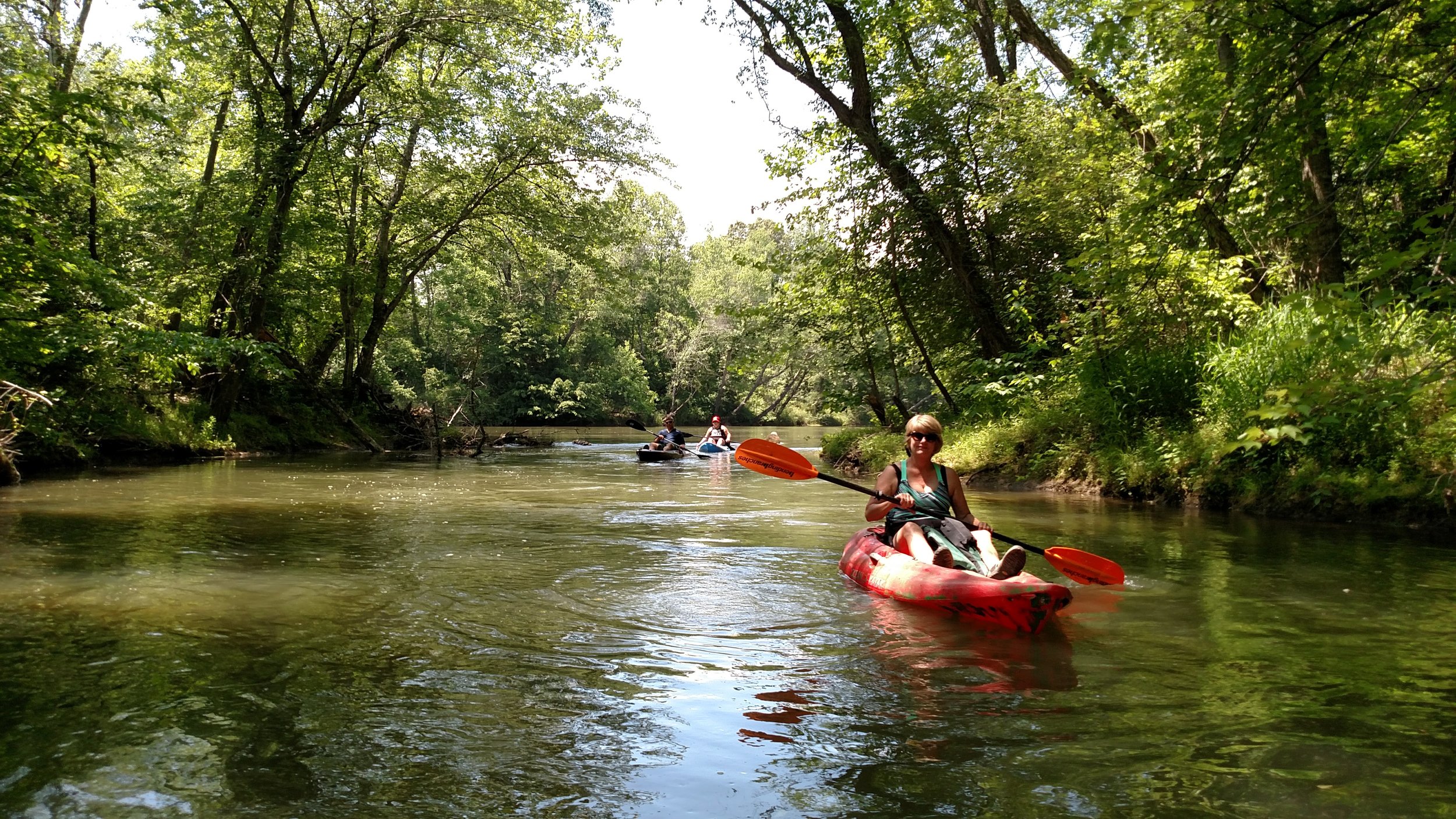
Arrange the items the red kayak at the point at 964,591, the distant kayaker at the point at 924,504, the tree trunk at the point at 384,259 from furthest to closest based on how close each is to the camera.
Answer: the tree trunk at the point at 384,259
the distant kayaker at the point at 924,504
the red kayak at the point at 964,591

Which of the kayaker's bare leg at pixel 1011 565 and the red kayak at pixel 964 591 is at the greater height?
the kayaker's bare leg at pixel 1011 565

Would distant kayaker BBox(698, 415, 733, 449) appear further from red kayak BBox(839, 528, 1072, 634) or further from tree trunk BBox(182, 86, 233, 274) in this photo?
red kayak BBox(839, 528, 1072, 634)

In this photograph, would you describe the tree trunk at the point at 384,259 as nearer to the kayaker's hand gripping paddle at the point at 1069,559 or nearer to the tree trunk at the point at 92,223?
the tree trunk at the point at 92,223

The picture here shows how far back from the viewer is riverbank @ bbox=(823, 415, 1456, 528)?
823 centimetres

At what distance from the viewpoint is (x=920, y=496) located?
5.90 m

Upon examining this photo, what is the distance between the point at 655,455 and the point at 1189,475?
12.1 meters

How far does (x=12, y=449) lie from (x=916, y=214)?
13.2 metres

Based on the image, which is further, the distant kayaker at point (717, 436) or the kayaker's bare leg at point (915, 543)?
the distant kayaker at point (717, 436)

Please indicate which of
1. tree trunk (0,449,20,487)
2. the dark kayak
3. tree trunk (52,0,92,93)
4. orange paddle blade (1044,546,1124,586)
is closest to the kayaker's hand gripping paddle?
orange paddle blade (1044,546,1124,586)

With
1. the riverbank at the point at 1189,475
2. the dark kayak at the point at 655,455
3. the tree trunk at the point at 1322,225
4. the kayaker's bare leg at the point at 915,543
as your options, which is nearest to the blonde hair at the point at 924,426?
the kayaker's bare leg at the point at 915,543

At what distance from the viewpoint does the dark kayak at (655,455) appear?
19.9 m

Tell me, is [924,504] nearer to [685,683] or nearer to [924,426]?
[924,426]

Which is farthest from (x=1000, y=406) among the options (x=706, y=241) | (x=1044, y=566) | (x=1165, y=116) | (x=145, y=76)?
(x=706, y=241)

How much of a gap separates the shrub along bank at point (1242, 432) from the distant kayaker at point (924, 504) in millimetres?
1741
